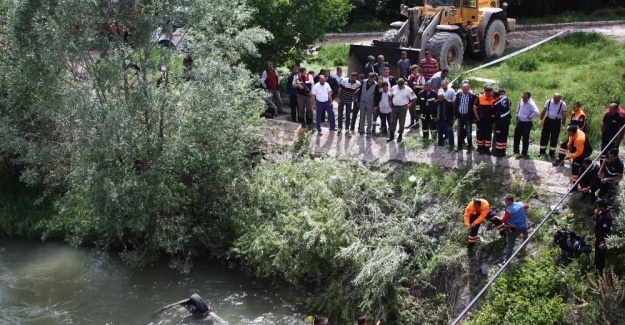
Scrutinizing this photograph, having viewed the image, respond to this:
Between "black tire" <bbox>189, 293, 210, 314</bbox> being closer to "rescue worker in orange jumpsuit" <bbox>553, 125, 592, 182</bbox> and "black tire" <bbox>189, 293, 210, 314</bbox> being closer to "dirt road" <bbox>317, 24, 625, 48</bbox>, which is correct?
"rescue worker in orange jumpsuit" <bbox>553, 125, 592, 182</bbox>

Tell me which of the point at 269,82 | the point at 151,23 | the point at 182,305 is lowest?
the point at 182,305

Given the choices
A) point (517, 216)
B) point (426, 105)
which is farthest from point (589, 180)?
point (426, 105)

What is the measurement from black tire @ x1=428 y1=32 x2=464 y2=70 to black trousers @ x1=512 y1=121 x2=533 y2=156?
232 inches

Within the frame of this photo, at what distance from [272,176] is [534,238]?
5.29 m

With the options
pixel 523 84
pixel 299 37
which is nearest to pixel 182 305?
pixel 299 37

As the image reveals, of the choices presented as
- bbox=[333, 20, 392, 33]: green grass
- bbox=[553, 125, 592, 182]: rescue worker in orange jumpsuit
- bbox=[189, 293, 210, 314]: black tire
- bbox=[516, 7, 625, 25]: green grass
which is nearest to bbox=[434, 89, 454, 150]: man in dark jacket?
bbox=[553, 125, 592, 182]: rescue worker in orange jumpsuit

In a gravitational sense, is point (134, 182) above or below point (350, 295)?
above

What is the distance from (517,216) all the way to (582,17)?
64.8 ft

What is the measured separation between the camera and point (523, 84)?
17.6 meters

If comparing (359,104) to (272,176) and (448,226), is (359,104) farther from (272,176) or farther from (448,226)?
(448,226)

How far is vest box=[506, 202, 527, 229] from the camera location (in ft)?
36.2

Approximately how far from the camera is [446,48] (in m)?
18.8

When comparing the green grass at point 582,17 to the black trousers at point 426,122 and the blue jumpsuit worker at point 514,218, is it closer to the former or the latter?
the black trousers at point 426,122

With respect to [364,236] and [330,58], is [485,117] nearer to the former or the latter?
[364,236]
